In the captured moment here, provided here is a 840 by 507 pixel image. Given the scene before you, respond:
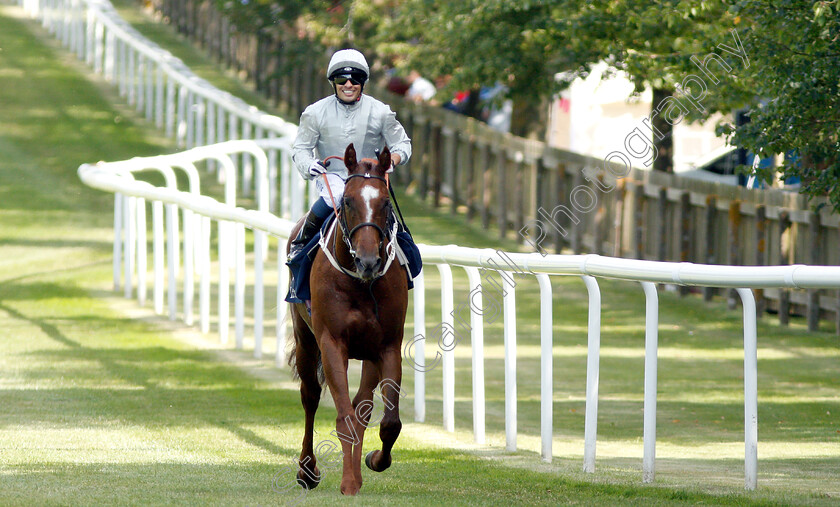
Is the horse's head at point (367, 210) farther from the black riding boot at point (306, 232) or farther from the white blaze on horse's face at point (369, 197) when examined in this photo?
the black riding boot at point (306, 232)

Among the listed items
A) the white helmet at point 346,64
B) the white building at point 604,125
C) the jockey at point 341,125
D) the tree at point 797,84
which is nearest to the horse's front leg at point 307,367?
the jockey at point 341,125

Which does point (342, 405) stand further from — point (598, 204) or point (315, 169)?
point (598, 204)

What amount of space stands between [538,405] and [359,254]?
4232 mm

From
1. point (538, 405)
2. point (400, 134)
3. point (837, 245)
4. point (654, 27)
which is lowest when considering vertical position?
point (538, 405)

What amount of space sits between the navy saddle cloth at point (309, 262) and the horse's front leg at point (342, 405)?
0.47 m

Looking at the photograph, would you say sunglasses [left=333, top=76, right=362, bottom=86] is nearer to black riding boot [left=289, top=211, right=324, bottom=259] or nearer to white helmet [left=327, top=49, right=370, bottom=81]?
white helmet [left=327, top=49, right=370, bottom=81]

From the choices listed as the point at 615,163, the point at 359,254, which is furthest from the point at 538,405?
the point at 615,163

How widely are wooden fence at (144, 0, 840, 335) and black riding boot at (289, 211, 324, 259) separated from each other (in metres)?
5.98

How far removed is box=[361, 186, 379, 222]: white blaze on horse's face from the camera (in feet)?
19.8

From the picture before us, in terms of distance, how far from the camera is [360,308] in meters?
6.37

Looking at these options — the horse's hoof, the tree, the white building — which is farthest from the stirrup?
the white building

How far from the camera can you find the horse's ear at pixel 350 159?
618 cm

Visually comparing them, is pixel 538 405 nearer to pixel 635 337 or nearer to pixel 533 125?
pixel 635 337

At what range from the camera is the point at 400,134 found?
6.93 metres
